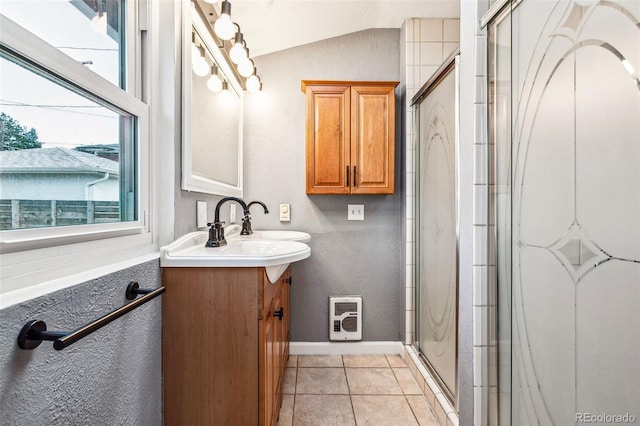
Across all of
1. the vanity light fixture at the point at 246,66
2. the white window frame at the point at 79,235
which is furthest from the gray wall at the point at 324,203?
the white window frame at the point at 79,235

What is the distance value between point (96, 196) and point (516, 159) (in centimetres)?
127

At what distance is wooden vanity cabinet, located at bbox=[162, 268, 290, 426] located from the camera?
1.08 meters

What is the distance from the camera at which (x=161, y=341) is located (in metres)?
1.09

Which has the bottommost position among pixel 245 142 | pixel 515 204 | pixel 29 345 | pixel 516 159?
pixel 29 345

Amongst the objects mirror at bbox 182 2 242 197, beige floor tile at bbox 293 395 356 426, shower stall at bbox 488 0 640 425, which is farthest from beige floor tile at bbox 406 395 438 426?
mirror at bbox 182 2 242 197

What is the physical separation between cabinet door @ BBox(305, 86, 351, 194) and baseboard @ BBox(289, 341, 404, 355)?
1136 mm

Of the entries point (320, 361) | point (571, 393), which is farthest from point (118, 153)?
point (320, 361)

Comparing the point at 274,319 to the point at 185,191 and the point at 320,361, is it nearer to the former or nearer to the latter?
the point at 185,191

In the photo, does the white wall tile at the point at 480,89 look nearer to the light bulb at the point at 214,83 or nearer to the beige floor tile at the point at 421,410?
the light bulb at the point at 214,83

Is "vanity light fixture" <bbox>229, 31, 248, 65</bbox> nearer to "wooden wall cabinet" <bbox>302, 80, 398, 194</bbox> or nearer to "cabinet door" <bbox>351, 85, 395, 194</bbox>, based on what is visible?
"wooden wall cabinet" <bbox>302, 80, 398, 194</bbox>

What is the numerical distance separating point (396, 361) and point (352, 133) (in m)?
1.63

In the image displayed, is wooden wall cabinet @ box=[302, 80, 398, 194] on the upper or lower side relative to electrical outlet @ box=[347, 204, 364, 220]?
upper

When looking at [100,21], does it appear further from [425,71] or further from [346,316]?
[346,316]

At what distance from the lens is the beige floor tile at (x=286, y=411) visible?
1530 mm
